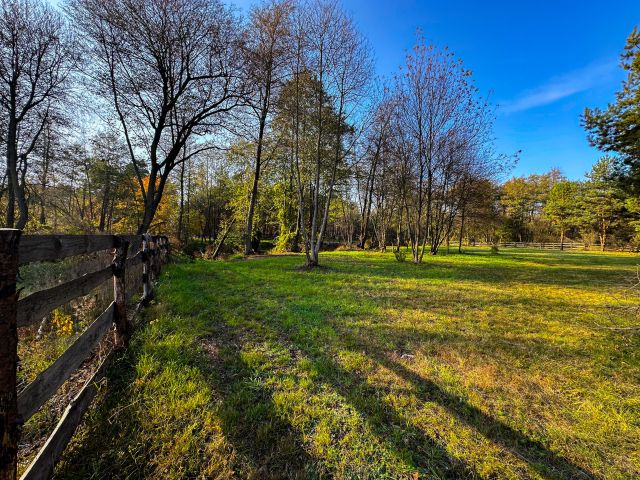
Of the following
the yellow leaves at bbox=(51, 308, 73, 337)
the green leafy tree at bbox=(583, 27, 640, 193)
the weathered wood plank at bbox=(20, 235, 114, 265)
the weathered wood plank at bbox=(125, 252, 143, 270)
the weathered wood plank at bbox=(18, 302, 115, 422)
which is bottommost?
the yellow leaves at bbox=(51, 308, 73, 337)

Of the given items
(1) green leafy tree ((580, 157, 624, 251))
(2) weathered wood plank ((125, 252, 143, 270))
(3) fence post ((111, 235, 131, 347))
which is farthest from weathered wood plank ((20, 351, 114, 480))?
(1) green leafy tree ((580, 157, 624, 251))

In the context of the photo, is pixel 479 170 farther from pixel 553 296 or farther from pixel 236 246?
pixel 236 246

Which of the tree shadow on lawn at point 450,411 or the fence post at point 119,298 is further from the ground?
the fence post at point 119,298

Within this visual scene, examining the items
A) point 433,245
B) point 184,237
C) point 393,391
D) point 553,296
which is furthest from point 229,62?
point 184,237

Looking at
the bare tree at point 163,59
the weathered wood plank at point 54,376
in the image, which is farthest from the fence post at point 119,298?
the bare tree at point 163,59

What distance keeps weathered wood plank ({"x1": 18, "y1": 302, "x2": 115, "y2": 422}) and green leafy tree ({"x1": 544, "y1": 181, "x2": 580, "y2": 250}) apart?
43652 mm

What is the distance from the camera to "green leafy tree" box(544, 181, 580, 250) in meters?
32.2

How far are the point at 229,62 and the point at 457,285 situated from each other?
12308mm

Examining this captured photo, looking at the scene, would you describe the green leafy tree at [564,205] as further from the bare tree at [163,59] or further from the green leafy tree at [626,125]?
the bare tree at [163,59]

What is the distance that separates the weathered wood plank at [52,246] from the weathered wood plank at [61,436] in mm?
1033

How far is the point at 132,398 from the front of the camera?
2301mm

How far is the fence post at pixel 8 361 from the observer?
1188mm

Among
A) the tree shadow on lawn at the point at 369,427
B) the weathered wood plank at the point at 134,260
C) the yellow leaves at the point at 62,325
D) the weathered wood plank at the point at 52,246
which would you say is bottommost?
the tree shadow on lawn at the point at 369,427

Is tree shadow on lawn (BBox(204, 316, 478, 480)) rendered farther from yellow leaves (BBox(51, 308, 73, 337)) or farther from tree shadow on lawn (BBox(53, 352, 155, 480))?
yellow leaves (BBox(51, 308, 73, 337))
